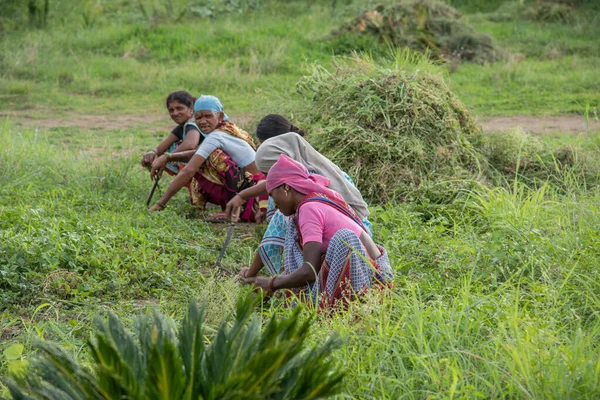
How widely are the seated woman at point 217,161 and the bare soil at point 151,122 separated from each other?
3.03m

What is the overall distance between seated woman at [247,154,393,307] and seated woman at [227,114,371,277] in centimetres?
30

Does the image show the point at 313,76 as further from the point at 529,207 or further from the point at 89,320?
the point at 89,320

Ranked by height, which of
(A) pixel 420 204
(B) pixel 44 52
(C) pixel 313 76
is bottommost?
(B) pixel 44 52

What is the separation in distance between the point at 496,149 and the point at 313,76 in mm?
1795

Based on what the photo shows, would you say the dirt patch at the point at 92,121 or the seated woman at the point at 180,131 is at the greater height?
the seated woman at the point at 180,131

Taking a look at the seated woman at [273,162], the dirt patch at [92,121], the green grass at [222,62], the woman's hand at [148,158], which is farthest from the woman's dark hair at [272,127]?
the dirt patch at [92,121]

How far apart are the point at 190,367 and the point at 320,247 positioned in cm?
146

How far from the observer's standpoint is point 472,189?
20.1 ft

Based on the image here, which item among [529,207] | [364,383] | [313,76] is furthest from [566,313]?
[313,76]

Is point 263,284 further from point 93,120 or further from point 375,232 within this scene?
point 93,120

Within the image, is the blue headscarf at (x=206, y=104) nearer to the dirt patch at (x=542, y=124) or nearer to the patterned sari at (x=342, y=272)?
the patterned sari at (x=342, y=272)

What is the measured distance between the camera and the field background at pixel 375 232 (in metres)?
3.16

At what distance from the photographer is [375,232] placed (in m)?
5.44

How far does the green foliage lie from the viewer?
239 cm
